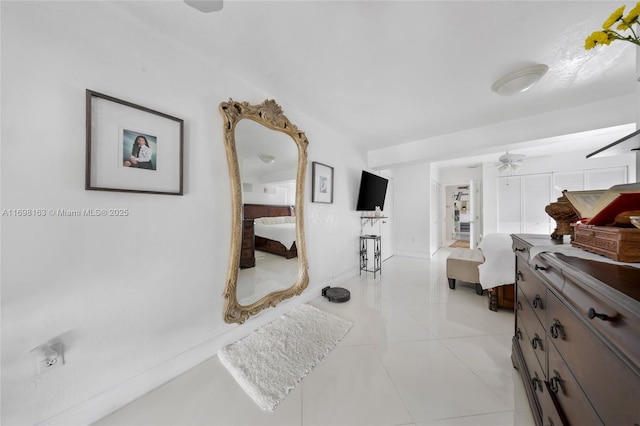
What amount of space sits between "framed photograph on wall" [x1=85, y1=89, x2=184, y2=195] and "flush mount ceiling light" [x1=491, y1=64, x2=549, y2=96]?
271 centimetres

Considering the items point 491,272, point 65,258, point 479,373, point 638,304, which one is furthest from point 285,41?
point 491,272

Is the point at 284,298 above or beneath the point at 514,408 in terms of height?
above

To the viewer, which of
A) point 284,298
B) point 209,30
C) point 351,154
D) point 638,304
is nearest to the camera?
point 638,304

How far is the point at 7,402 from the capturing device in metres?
0.95

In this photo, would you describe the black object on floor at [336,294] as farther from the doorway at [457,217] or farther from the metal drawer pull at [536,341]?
the doorway at [457,217]

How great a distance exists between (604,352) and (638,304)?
268mm

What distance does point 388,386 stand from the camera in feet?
4.56

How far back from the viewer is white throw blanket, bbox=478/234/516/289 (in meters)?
2.28

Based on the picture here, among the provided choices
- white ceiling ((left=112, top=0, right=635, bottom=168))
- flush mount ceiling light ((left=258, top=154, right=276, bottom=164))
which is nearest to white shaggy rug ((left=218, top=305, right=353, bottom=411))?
flush mount ceiling light ((left=258, top=154, right=276, bottom=164))

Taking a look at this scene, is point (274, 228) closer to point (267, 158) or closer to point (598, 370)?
point (267, 158)

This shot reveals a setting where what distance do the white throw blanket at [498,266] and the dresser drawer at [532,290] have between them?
104 cm

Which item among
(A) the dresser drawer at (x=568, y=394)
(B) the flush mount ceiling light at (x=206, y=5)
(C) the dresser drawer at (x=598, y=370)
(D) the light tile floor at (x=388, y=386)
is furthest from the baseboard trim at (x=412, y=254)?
(B) the flush mount ceiling light at (x=206, y=5)

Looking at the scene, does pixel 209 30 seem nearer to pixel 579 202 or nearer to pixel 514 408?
pixel 579 202

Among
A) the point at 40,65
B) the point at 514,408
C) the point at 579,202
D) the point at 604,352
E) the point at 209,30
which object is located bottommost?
the point at 514,408
